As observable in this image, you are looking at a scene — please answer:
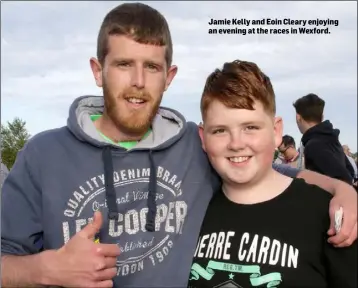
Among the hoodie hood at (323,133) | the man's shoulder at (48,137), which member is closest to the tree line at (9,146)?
the man's shoulder at (48,137)

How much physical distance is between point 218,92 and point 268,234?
76 cm

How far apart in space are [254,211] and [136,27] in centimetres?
115

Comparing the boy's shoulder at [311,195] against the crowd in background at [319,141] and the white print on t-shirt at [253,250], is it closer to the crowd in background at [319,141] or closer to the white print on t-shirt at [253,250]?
the white print on t-shirt at [253,250]

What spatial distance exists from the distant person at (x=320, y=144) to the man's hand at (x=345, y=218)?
249 centimetres

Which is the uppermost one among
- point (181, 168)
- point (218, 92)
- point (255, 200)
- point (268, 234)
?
point (218, 92)

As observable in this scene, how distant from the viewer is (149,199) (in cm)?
251

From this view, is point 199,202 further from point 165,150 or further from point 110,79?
point 110,79

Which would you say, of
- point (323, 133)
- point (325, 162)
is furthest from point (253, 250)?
point (323, 133)

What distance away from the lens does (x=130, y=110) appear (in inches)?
102

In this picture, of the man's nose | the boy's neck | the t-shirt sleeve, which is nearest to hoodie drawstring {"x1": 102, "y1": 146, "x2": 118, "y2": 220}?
the man's nose

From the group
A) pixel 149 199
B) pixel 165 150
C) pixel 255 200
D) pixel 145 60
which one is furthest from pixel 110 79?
pixel 255 200

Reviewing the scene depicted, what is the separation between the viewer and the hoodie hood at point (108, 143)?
2463mm

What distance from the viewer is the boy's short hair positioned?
242cm

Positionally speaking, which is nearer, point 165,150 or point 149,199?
point 149,199
